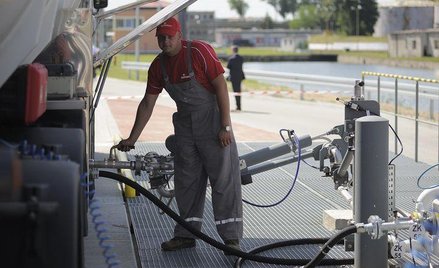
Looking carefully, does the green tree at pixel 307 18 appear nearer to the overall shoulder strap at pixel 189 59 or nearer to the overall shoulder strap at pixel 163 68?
the overall shoulder strap at pixel 163 68

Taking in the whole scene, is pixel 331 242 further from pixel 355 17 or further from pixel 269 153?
pixel 355 17

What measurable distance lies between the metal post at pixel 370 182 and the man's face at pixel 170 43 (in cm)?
160

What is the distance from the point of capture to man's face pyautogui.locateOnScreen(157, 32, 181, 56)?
25.5ft

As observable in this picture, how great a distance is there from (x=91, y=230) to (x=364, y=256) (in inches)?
109

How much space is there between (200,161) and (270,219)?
5.88ft

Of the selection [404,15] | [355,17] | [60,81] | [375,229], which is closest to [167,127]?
[375,229]

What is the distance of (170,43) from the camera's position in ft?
25.5

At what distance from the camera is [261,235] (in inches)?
352

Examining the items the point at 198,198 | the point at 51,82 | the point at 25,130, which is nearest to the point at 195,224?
the point at 198,198

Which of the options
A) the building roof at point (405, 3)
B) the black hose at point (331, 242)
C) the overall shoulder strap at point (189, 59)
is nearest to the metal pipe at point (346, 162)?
the black hose at point (331, 242)

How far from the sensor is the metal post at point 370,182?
6887 millimetres

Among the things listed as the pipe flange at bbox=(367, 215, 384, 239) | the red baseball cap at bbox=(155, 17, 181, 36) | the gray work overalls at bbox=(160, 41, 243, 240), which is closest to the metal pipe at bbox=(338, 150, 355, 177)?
the gray work overalls at bbox=(160, 41, 243, 240)

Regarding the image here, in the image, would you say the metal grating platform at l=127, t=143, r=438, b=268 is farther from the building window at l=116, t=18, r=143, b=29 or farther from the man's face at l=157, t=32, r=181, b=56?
the building window at l=116, t=18, r=143, b=29

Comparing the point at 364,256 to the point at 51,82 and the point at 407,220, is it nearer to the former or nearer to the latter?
the point at 407,220
